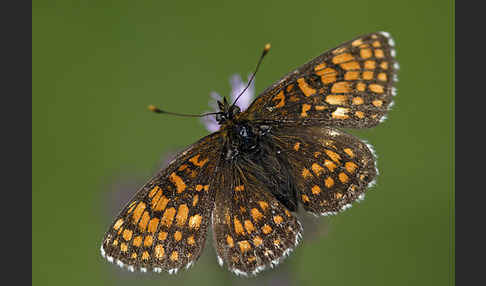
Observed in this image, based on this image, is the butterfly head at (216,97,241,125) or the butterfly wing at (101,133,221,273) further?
the butterfly head at (216,97,241,125)

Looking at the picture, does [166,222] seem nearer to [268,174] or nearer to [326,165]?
[268,174]

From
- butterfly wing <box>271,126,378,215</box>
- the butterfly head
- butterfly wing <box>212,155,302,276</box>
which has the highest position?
the butterfly head

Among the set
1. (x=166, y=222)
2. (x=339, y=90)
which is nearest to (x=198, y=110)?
(x=339, y=90)

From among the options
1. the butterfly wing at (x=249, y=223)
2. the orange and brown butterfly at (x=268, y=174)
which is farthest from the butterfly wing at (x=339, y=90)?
the butterfly wing at (x=249, y=223)

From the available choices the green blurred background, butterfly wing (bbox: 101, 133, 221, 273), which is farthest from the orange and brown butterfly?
the green blurred background

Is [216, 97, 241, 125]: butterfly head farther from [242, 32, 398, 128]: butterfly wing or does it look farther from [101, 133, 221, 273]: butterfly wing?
[101, 133, 221, 273]: butterfly wing

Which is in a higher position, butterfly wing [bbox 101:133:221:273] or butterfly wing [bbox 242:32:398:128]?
butterfly wing [bbox 242:32:398:128]
